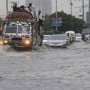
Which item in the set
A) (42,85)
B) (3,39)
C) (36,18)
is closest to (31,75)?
(42,85)

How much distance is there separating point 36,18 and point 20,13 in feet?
11.2

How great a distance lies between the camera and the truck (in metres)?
39.8

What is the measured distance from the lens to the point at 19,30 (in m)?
40.2

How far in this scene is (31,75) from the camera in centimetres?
1900

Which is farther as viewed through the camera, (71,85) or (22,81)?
(22,81)

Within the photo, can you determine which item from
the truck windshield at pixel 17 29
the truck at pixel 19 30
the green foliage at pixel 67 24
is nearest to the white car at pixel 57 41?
the truck at pixel 19 30

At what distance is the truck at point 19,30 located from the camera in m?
39.8

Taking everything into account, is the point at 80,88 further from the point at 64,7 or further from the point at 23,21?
the point at 64,7

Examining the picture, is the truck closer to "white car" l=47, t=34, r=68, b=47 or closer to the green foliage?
"white car" l=47, t=34, r=68, b=47

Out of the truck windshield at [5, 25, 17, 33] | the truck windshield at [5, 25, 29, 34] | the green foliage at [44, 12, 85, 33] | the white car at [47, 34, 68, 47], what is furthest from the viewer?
the green foliage at [44, 12, 85, 33]

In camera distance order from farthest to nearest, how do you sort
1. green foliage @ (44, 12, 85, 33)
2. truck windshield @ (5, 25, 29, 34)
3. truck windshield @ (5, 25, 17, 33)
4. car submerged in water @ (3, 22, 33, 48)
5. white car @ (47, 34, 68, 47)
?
green foliage @ (44, 12, 85, 33), white car @ (47, 34, 68, 47), truck windshield @ (5, 25, 17, 33), truck windshield @ (5, 25, 29, 34), car submerged in water @ (3, 22, 33, 48)

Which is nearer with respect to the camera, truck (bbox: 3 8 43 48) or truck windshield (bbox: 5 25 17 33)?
truck (bbox: 3 8 43 48)

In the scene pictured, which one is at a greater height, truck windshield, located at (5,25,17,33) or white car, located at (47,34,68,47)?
truck windshield, located at (5,25,17,33)

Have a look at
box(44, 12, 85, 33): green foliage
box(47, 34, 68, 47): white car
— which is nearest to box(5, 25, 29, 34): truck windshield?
box(47, 34, 68, 47): white car
